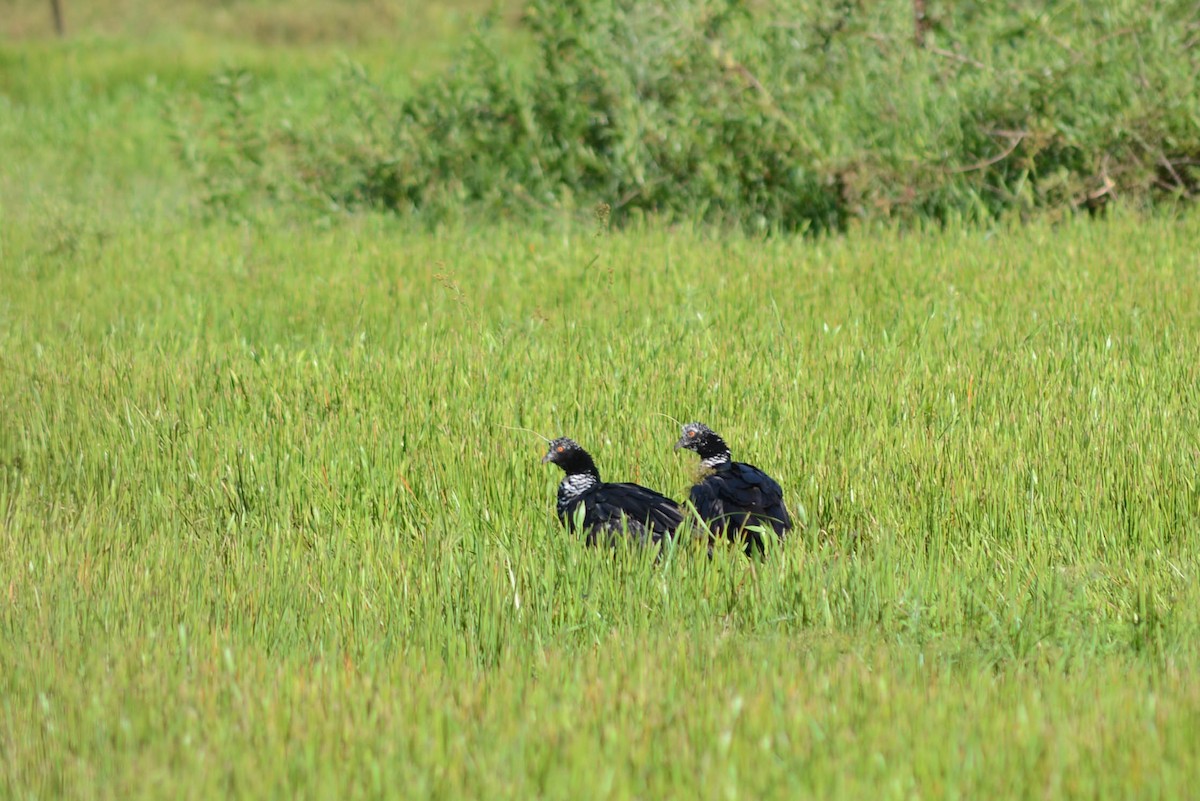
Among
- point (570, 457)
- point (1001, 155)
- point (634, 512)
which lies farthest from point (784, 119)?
point (634, 512)

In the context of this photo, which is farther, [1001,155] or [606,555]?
[1001,155]

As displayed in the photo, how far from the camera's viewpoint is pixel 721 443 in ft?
13.9

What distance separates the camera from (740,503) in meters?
3.89

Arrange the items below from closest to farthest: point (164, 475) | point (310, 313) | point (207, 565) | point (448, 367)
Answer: point (207, 565) < point (164, 475) < point (448, 367) < point (310, 313)

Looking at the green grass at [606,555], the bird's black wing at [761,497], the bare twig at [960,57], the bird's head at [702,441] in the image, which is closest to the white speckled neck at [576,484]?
the green grass at [606,555]

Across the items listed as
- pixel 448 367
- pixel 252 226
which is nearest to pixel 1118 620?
pixel 448 367

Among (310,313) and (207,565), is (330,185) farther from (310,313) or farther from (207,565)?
(207,565)

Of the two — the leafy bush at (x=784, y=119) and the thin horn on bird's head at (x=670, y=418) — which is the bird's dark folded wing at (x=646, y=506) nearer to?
the thin horn on bird's head at (x=670, y=418)

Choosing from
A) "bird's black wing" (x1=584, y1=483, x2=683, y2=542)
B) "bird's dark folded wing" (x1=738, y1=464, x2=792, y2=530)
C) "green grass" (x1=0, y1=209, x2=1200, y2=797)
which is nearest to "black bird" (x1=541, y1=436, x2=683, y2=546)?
"bird's black wing" (x1=584, y1=483, x2=683, y2=542)

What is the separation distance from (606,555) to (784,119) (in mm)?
5814

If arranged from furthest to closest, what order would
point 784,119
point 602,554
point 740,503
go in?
point 784,119
point 740,503
point 602,554

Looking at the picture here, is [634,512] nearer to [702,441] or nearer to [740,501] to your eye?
[740,501]

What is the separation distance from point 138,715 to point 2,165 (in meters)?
11.6

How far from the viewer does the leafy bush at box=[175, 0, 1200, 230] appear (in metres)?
8.51
